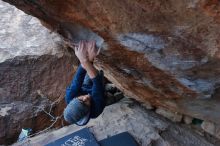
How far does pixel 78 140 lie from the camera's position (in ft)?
10.6

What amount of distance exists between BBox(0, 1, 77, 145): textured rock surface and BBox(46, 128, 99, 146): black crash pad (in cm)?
54

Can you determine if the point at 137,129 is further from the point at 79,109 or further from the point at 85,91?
the point at 79,109

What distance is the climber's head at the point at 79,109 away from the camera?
248 cm

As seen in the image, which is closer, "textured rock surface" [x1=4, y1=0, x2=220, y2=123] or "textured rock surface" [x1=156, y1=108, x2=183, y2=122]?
"textured rock surface" [x1=4, y1=0, x2=220, y2=123]

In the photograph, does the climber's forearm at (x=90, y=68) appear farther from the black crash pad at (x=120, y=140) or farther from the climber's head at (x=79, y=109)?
the black crash pad at (x=120, y=140)

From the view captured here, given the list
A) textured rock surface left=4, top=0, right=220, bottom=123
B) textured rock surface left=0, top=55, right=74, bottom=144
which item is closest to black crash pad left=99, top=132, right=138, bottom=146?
textured rock surface left=4, top=0, right=220, bottom=123

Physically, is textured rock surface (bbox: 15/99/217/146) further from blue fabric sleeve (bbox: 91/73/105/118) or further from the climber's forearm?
the climber's forearm

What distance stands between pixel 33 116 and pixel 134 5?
7.86 ft

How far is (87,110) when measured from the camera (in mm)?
2566

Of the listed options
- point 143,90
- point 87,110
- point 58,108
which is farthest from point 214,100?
point 58,108

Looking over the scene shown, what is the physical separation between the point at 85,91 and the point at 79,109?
0.73 ft

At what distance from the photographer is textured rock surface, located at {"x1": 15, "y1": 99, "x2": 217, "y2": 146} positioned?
319cm

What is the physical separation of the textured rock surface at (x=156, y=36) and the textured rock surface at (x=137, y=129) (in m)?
0.60

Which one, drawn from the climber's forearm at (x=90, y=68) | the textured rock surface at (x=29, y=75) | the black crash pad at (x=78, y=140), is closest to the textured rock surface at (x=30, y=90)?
the textured rock surface at (x=29, y=75)
